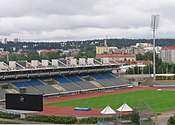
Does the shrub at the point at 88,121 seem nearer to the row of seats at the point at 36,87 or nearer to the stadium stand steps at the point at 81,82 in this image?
the row of seats at the point at 36,87

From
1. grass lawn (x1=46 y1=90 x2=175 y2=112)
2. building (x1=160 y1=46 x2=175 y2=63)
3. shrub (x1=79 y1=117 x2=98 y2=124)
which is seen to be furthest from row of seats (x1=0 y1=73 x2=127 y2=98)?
building (x1=160 y1=46 x2=175 y2=63)

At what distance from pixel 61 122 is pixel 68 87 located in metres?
29.2

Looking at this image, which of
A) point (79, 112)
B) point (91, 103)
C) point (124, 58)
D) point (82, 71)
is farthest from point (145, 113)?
point (124, 58)

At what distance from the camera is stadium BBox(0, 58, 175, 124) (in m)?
48.5

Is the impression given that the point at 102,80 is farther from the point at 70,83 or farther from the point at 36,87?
the point at 36,87

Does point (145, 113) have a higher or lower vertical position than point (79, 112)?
higher

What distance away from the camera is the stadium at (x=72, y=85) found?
48500mm

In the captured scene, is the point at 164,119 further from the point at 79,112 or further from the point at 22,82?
the point at 22,82

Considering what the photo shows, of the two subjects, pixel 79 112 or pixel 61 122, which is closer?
pixel 61 122

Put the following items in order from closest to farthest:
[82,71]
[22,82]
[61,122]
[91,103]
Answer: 1. [61,122]
2. [91,103]
3. [22,82]
4. [82,71]

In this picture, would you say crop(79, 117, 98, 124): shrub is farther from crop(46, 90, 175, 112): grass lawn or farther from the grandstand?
the grandstand

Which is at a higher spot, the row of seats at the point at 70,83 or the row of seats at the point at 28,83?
the row of seats at the point at 28,83

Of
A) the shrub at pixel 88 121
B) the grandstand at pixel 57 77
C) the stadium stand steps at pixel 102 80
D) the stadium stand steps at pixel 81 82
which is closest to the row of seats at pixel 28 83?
the grandstand at pixel 57 77

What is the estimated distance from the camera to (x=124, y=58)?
142 meters
